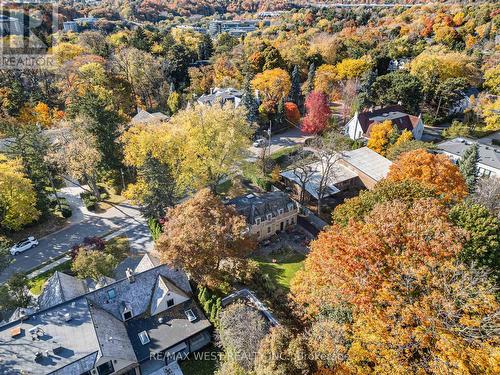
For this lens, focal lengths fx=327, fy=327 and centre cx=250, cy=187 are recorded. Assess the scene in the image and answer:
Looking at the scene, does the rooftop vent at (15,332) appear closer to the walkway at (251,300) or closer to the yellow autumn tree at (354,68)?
the walkway at (251,300)

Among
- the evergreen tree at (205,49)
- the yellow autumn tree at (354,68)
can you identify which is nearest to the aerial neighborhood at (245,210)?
the evergreen tree at (205,49)

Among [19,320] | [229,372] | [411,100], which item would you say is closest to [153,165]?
[19,320]

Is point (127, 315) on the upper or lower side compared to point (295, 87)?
lower

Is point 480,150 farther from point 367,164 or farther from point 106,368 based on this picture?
point 106,368

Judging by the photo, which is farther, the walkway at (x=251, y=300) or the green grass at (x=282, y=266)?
the green grass at (x=282, y=266)

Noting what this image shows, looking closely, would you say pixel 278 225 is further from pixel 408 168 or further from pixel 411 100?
pixel 411 100

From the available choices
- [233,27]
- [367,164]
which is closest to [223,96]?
[367,164]
